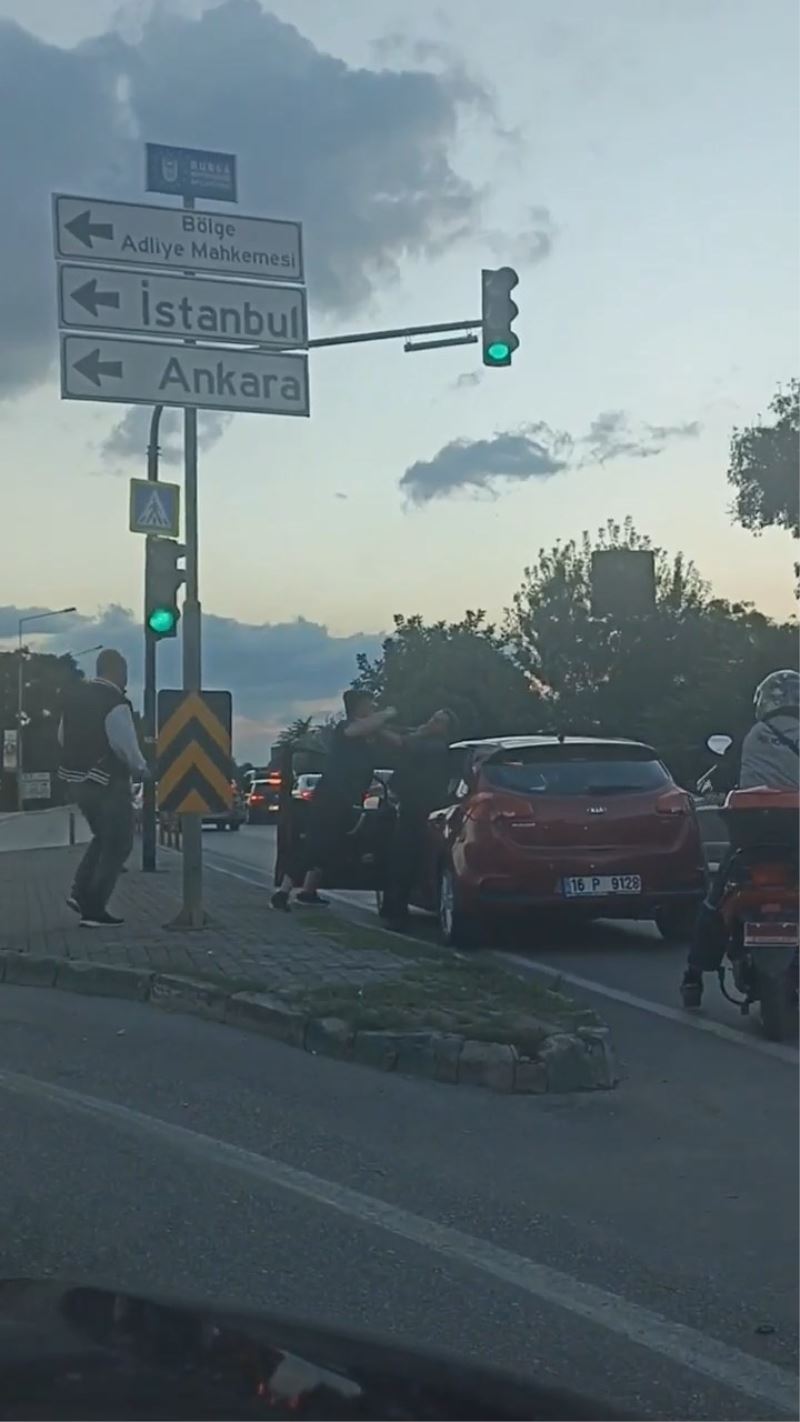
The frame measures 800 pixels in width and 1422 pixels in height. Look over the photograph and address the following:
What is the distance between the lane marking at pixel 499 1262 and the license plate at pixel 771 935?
10.0 ft

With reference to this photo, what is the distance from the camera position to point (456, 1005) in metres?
8.70

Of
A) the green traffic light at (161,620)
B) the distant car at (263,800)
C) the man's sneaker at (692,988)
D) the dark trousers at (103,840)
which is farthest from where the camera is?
the distant car at (263,800)

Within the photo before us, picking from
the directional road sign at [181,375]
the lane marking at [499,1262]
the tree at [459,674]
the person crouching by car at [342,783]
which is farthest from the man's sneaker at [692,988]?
the tree at [459,674]

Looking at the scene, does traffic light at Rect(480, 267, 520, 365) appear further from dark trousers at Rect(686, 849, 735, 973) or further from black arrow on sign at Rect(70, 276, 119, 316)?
dark trousers at Rect(686, 849, 735, 973)

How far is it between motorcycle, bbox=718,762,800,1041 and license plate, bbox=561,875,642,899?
10.6ft

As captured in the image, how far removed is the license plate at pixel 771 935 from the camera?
8461mm

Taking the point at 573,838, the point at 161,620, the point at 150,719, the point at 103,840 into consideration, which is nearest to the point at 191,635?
the point at 103,840

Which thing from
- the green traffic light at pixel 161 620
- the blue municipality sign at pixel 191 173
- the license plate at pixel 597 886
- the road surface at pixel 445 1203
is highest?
the blue municipality sign at pixel 191 173

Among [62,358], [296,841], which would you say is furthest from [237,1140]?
[296,841]

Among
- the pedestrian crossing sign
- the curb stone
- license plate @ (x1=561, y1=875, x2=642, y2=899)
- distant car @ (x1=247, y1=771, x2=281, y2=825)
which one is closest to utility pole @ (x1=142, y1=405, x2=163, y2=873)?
the pedestrian crossing sign

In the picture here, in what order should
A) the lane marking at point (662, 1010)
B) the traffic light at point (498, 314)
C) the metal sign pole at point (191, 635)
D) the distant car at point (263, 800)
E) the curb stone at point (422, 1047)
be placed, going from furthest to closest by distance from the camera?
the distant car at point (263, 800), the traffic light at point (498, 314), the metal sign pole at point (191, 635), the lane marking at point (662, 1010), the curb stone at point (422, 1047)

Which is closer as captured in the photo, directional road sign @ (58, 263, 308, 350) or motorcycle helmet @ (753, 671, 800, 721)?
motorcycle helmet @ (753, 671, 800, 721)

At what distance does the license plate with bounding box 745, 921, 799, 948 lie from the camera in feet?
27.8

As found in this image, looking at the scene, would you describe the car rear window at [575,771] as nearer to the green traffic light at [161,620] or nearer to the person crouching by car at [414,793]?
the person crouching by car at [414,793]
